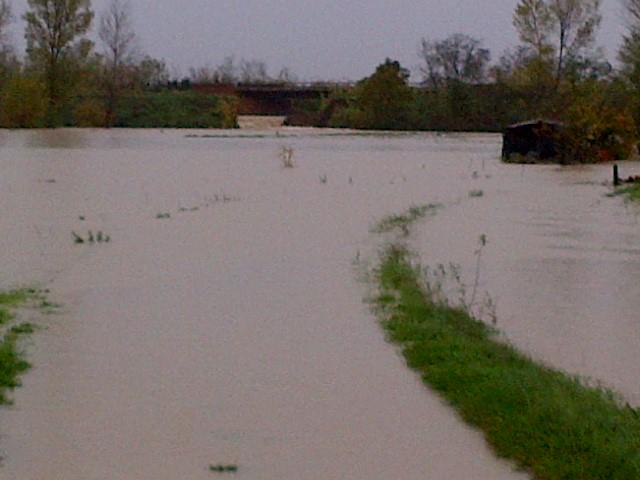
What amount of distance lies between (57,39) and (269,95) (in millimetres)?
18028

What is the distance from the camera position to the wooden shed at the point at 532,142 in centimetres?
3706

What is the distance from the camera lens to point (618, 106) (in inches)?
1575

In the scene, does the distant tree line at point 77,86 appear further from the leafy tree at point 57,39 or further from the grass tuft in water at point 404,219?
the grass tuft in water at point 404,219

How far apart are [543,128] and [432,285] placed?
26190 mm

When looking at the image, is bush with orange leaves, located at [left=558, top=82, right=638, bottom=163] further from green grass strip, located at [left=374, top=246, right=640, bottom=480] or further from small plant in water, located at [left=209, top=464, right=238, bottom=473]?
small plant in water, located at [left=209, top=464, right=238, bottom=473]

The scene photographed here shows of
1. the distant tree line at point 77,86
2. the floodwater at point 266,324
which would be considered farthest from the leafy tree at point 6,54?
the floodwater at point 266,324

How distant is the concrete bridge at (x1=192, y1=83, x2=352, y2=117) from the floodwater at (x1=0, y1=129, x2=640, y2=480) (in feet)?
180

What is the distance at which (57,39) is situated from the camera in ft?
215

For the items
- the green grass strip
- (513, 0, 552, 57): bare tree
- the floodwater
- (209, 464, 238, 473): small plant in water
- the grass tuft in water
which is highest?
(513, 0, 552, 57): bare tree

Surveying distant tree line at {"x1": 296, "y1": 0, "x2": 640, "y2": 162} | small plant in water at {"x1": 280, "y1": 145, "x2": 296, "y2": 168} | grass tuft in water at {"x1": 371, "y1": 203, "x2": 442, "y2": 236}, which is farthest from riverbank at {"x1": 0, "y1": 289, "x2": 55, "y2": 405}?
distant tree line at {"x1": 296, "y1": 0, "x2": 640, "y2": 162}

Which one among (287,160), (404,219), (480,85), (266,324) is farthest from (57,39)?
(266,324)

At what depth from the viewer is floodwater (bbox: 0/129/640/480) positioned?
256 inches

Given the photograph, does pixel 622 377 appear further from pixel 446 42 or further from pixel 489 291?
pixel 446 42

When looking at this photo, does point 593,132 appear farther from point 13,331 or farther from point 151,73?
point 151,73
